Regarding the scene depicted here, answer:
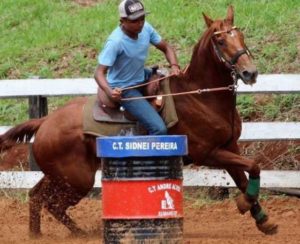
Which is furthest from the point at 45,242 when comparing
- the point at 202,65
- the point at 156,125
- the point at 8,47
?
the point at 8,47

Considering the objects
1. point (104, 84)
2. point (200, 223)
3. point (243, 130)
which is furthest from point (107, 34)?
point (104, 84)

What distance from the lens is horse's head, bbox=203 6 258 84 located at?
356 inches

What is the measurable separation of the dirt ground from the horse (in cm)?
22

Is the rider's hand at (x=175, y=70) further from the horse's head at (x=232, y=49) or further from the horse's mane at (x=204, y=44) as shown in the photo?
the horse's head at (x=232, y=49)

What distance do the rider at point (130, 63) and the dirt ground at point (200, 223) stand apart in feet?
4.22

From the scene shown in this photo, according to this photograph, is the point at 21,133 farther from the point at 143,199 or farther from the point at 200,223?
the point at 143,199

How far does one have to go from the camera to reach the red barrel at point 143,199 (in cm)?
721

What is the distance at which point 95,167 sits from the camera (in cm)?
1017

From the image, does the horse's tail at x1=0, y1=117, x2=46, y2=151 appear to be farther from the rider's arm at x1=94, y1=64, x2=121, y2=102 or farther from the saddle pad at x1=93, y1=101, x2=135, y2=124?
the rider's arm at x1=94, y1=64, x2=121, y2=102

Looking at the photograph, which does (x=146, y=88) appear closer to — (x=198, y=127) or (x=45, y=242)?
(x=198, y=127)

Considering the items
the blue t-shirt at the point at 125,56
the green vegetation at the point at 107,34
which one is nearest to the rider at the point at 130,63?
the blue t-shirt at the point at 125,56

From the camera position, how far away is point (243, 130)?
11281 mm

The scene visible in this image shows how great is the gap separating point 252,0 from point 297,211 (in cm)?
549

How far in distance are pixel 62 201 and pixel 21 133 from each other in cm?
88
